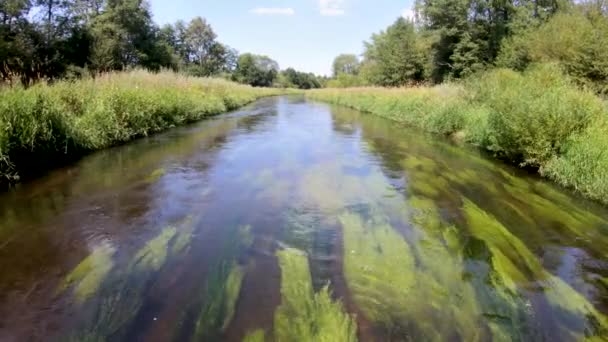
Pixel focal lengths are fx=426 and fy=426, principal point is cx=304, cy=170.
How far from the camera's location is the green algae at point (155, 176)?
7.70m

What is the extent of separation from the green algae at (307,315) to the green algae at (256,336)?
94 millimetres

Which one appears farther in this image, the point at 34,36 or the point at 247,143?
the point at 34,36

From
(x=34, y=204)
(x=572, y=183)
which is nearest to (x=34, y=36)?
(x=34, y=204)

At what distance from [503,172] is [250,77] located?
261ft

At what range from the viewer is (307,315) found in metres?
3.43

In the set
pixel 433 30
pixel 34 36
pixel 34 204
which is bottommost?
pixel 34 204

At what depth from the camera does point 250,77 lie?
84.8 m

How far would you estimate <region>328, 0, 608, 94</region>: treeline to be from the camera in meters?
22.6

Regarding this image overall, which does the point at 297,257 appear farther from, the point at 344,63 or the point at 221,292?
the point at 344,63

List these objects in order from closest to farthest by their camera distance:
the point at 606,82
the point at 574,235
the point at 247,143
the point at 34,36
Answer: the point at 574,235
the point at 247,143
the point at 606,82
the point at 34,36

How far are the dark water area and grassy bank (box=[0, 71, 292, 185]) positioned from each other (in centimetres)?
61

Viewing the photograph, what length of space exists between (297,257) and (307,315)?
110cm

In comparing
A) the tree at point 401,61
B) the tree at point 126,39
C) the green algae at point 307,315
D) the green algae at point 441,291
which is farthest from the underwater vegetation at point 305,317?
the tree at point 401,61

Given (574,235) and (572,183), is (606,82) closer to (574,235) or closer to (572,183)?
(572,183)
